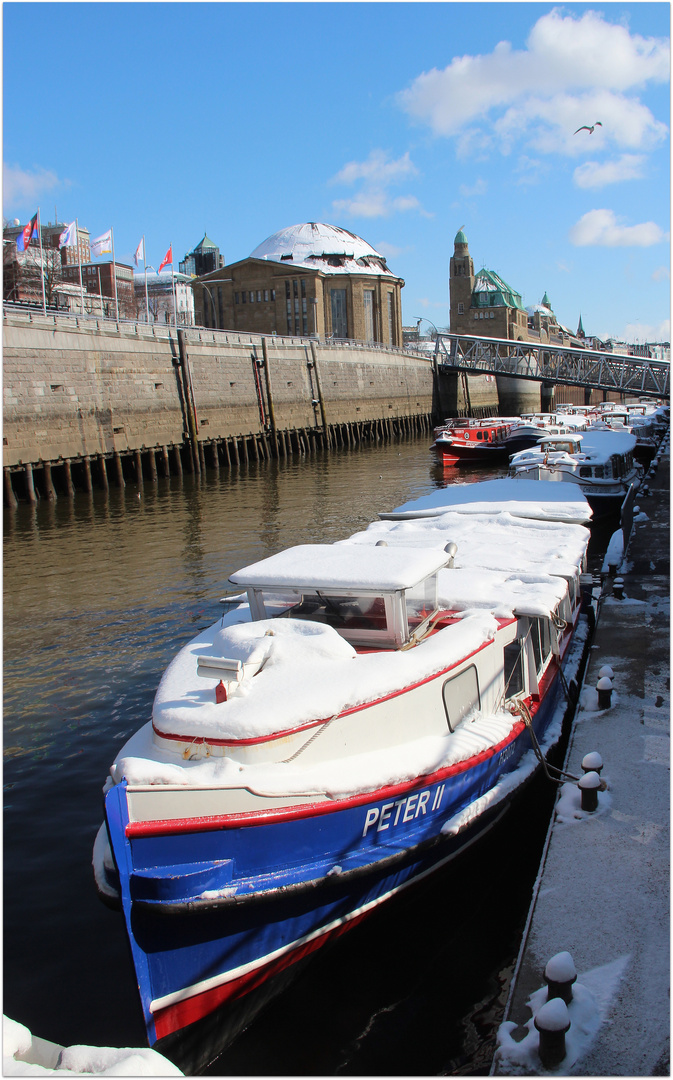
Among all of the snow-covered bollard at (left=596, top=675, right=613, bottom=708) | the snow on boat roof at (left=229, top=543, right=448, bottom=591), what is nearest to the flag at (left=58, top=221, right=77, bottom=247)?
the snow on boat roof at (left=229, top=543, right=448, bottom=591)

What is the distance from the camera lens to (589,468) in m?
30.1

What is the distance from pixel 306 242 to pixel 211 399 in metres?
68.9

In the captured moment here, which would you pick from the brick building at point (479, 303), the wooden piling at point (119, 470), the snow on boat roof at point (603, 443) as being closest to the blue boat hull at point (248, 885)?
the snow on boat roof at point (603, 443)

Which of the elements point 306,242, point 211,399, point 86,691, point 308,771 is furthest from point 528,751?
point 306,242

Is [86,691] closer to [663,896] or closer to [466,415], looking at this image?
[663,896]

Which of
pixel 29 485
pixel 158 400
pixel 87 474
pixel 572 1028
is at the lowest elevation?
pixel 572 1028

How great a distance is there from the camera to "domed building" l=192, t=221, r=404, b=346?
94.8 m

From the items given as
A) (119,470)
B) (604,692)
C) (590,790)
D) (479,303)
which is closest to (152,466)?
(119,470)

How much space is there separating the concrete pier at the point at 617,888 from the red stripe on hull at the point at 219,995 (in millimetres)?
1911

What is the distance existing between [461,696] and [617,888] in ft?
7.80

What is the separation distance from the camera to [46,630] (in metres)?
17.3

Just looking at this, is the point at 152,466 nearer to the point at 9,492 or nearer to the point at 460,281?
the point at 9,492

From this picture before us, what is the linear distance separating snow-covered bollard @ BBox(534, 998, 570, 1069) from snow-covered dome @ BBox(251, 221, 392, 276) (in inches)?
4049

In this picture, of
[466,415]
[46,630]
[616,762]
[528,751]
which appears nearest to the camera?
[616,762]
